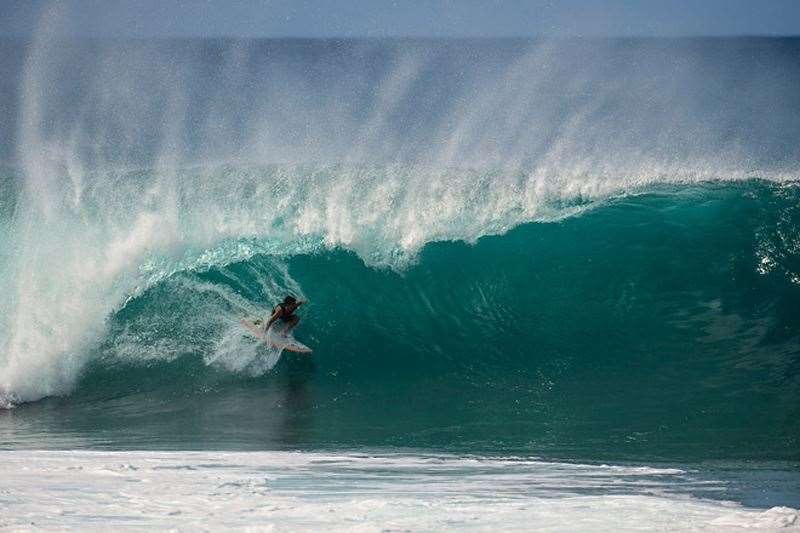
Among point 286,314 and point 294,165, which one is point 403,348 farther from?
point 294,165

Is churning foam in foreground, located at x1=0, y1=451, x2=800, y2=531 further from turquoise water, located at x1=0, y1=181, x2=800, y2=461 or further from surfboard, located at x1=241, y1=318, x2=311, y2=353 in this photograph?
surfboard, located at x1=241, y1=318, x2=311, y2=353

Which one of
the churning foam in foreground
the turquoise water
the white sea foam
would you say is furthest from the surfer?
the churning foam in foreground

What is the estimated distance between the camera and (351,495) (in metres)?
6.62

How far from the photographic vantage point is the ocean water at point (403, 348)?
265 inches

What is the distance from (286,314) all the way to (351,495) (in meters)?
4.92

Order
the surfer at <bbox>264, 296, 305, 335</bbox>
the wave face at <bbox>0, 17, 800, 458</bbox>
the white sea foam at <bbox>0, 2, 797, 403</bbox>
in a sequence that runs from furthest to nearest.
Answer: the white sea foam at <bbox>0, 2, 797, 403</bbox> < the surfer at <bbox>264, 296, 305, 335</bbox> < the wave face at <bbox>0, 17, 800, 458</bbox>

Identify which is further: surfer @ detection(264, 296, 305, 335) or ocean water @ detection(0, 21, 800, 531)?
surfer @ detection(264, 296, 305, 335)

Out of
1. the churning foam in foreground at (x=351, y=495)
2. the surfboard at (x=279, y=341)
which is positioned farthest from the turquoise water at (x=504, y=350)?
the churning foam in foreground at (x=351, y=495)

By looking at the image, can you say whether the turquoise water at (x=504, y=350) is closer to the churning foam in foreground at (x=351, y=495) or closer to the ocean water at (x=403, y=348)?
the ocean water at (x=403, y=348)

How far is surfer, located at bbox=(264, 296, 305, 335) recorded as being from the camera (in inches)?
444

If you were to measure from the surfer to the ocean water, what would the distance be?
359mm

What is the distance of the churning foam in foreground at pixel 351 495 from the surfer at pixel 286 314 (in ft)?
10.8

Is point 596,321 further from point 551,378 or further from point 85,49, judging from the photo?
point 85,49

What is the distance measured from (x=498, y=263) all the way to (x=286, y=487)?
694 cm
